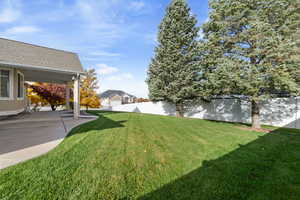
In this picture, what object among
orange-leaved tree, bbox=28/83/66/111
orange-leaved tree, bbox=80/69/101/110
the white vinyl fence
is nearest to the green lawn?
the white vinyl fence

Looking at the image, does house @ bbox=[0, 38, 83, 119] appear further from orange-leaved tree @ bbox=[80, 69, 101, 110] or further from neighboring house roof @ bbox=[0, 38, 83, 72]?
orange-leaved tree @ bbox=[80, 69, 101, 110]

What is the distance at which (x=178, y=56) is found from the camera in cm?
1171

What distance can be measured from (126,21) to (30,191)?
467 inches

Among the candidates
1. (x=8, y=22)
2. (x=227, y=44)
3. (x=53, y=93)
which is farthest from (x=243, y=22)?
(x=53, y=93)

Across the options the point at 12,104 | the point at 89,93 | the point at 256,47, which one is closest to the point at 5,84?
the point at 12,104

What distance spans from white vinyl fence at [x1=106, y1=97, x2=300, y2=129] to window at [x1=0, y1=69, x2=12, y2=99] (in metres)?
12.3

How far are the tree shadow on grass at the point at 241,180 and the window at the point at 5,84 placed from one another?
8.74 metres

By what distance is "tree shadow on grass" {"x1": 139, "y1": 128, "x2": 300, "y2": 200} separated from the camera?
78.4 inches

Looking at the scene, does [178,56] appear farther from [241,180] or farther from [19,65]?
[241,180]

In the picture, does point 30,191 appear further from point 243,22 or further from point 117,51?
point 117,51

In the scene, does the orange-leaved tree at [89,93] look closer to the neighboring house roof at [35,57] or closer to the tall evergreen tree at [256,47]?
the neighboring house roof at [35,57]

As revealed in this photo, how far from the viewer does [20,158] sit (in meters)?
2.69

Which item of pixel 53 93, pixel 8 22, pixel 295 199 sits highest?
pixel 8 22

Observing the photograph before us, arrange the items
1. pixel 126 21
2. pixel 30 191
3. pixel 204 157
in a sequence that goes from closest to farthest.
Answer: pixel 30 191 → pixel 204 157 → pixel 126 21
